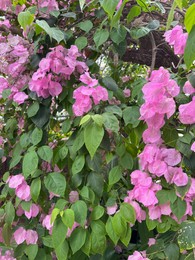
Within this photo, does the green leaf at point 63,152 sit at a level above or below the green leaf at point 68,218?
above

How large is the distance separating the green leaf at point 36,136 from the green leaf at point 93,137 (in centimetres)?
24

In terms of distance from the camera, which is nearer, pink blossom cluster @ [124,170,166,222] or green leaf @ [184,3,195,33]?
green leaf @ [184,3,195,33]

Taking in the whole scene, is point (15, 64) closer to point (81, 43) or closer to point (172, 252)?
point (81, 43)

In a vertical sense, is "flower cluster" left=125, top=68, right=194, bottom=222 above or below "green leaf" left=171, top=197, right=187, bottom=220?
above

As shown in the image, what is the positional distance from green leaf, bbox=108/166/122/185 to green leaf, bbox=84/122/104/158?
0.40 feet

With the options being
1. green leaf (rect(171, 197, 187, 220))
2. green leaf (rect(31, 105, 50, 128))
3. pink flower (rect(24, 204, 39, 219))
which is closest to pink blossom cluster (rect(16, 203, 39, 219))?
pink flower (rect(24, 204, 39, 219))

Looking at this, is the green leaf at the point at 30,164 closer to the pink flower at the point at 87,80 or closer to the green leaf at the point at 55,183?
the green leaf at the point at 55,183

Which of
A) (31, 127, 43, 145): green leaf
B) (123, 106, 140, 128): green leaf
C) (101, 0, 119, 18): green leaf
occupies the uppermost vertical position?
(101, 0, 119, 18): green leaf

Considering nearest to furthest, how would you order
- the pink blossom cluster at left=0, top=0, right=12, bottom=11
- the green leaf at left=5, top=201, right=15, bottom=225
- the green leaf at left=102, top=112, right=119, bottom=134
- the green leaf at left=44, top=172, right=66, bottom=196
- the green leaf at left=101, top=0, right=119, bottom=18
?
1. the green leaf at left=101, top=0, right=119, bottom=18
2. the green leaf at left=102, top=112, right=119, bottom=134
3. the green leaf at left=44, top=172, right=66, bottom=196
4. the green leaf at left=5, top=201, right=15, bottom=225
5. the pink blossom cluster at left=0, top=0, right=12, bottom=11

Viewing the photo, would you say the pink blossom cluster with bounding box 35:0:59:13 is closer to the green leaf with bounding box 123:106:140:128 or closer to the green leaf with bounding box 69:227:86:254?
the green leaf with bounding box 123:106:140:128

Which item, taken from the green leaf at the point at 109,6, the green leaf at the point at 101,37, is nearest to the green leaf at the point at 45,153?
the green leaf at the point at 101,37

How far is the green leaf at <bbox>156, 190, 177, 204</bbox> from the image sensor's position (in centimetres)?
104

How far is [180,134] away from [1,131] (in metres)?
0.84

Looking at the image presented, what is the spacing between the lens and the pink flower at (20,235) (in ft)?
4.25
